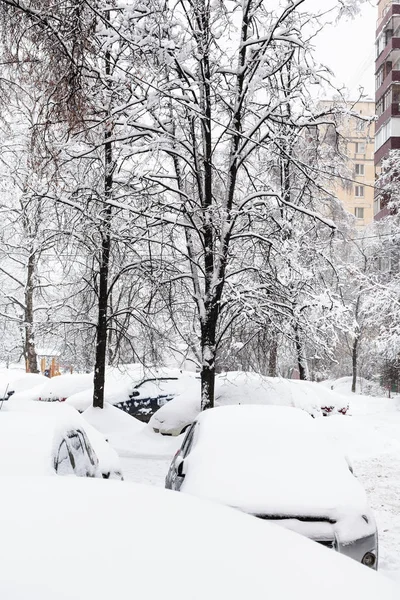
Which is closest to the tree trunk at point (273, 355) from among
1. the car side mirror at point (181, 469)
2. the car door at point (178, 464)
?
the car door at point (178, 464)

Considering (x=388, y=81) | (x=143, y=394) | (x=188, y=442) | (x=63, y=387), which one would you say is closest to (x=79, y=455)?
(x=188, y=442)

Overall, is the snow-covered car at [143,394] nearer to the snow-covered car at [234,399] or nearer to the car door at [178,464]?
the snow-covered car at [234,399]

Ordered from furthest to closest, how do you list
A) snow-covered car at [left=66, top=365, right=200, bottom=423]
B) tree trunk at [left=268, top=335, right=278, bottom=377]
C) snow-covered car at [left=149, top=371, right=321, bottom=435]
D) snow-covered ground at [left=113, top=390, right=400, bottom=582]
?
snow-covered car at [left=66, top=365, right=200, bottom=423], snow-covered car at [left=149, top=371, right=321, bottom=435], tree trunk at [left=268, top=335, right=278, bottom=377], snow-covered ground at [left=113, top=390, right=400, bottom=582]

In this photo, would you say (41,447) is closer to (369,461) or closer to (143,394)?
(369,461)

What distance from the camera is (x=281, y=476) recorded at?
5348 millimetres

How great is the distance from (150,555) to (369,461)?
486 inches

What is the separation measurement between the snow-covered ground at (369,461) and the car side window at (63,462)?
260cm

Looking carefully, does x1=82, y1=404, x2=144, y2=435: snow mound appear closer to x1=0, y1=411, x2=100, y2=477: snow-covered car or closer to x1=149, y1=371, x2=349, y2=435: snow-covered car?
x1=149, y1=371, x2=349, y2=435: snow-covered car

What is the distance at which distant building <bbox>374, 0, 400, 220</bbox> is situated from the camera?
3403 centimetres

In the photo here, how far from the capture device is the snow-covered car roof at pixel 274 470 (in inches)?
194

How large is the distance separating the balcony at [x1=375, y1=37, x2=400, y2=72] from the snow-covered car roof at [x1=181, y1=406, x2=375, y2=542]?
111 feet

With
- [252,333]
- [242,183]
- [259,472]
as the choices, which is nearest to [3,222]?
[242,183]

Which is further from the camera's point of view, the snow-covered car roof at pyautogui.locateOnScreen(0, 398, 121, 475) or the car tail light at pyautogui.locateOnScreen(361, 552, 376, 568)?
the snow-covered car roof at pyautogui.locateOnScreen(0, 398, 121, 475)

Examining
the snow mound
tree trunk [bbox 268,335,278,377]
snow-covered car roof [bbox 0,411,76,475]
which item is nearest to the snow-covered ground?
the snow mound
